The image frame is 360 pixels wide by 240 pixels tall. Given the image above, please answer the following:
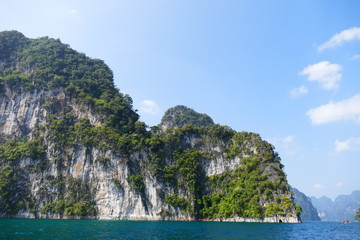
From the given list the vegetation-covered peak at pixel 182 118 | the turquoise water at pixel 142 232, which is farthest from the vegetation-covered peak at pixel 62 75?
the turquoise water at pixel 142 232

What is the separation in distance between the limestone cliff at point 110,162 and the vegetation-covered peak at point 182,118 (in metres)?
38.9

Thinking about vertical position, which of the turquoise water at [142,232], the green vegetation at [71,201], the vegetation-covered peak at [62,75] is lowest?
the turquoise water at [142,232]

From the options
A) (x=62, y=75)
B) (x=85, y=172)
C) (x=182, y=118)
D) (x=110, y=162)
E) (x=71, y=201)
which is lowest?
(x=71, y=201)

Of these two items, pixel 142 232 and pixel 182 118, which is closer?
pixel 142 232

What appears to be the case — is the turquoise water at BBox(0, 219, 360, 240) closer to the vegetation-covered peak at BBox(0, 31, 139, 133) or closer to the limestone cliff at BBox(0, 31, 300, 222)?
the limestone cliff at BBox(0, 31, 300, 222)

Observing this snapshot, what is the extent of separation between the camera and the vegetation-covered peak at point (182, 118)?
12550cm

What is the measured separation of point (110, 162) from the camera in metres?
70.0

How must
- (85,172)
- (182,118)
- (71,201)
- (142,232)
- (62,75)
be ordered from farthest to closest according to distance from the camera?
(182,118) < (62,75) < (85,172) < (71,201) < (142,232)

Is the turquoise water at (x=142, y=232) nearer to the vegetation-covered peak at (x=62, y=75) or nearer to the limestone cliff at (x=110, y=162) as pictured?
the limestone cliff at (x=110, y=162)

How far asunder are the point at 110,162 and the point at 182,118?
61.3 metres

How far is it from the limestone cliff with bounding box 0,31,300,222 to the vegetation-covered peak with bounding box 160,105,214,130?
128 ft

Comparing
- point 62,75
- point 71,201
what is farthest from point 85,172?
point 62,75

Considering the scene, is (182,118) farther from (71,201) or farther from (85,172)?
(71,201)

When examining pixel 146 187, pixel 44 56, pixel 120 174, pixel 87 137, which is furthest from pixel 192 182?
pixel 44 56
